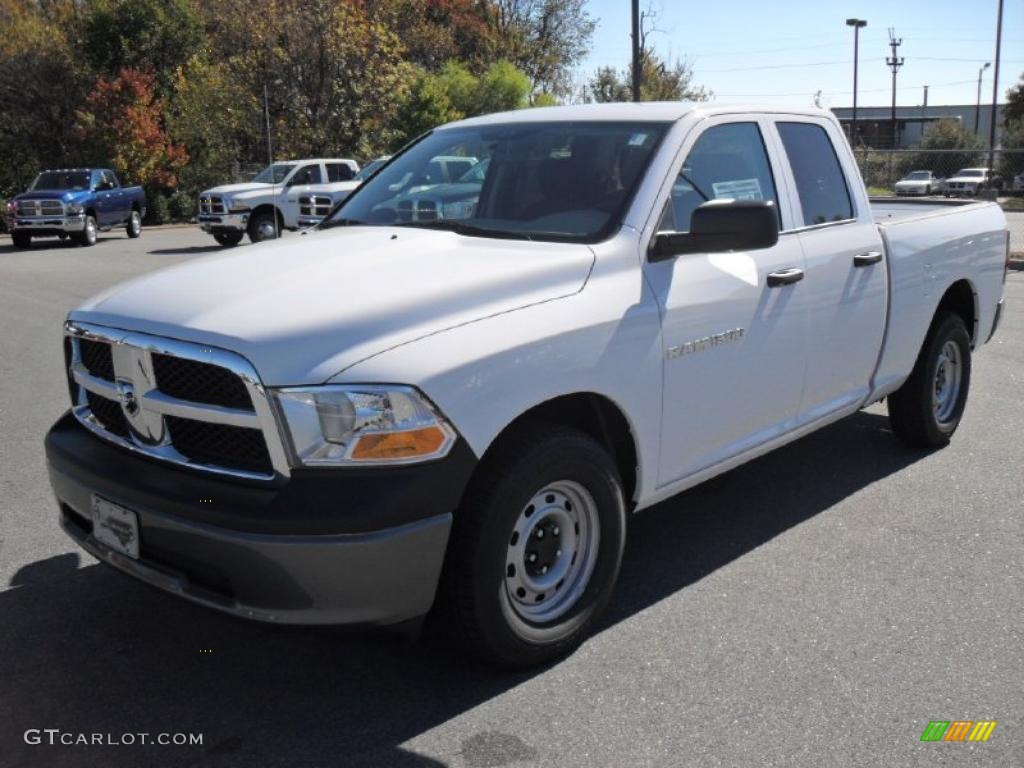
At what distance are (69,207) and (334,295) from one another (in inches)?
893

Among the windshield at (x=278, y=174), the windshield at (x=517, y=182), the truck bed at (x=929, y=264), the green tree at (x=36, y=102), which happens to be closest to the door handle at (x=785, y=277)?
the windshield at (x=517, y=182)

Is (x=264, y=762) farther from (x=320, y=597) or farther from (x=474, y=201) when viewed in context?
(x=474, y=201)

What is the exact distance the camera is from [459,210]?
14.5 ft

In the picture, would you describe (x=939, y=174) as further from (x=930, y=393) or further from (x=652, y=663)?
(x=652, y=663)

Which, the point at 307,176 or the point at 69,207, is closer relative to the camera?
the point at 307,176

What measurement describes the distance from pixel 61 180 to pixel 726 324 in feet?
78.0

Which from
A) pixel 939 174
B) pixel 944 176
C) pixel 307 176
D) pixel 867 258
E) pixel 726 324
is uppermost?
pixel 307 176

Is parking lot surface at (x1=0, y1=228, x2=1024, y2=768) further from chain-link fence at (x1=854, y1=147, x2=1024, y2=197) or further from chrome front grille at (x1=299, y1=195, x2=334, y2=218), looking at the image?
chain-link fence at (x1=854, y1=147, x2=1024, y2=197)

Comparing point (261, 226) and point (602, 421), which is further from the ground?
point (602, 421)

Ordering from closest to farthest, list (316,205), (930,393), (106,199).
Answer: (930,393) → (316,205) → (106,199)

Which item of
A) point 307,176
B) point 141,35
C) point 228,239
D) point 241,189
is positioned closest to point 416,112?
point 141,35

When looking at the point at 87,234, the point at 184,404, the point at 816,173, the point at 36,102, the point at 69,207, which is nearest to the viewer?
the point at 184,404

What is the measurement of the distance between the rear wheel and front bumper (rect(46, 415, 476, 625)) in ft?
75.3

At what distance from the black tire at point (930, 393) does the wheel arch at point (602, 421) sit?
104 inches
